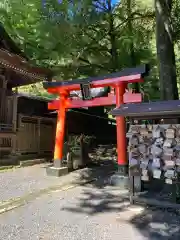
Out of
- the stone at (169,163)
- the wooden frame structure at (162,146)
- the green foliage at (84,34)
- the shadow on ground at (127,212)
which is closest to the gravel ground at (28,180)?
the shadow on ground at (127,212)

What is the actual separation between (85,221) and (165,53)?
602 centimetres

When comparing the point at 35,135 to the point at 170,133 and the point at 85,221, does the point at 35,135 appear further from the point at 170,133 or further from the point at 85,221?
the point at 170,133

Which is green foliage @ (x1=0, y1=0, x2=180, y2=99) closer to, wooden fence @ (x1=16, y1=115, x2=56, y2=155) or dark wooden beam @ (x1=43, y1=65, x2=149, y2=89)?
wooden fence @ (x1=16, y1=115, x2=56, y2=155)

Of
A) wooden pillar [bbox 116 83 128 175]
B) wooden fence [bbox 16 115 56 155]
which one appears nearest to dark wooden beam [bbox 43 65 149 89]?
wooden pillar [bbox 116 83 128 175]

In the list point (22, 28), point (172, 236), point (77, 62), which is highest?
point (22, 28)

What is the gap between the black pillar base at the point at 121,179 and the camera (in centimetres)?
812

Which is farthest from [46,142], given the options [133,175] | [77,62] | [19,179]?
[133,175]

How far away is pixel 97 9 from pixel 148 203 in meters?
11.1

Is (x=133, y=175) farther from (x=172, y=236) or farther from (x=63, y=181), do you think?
(x=63, y=181)

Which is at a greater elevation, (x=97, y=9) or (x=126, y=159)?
(x=97, y=9)

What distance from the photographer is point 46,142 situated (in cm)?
1448

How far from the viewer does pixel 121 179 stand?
27.0ft

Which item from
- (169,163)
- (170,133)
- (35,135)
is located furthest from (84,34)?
(169,163)

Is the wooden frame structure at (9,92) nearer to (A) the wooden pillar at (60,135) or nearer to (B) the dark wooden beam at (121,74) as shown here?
(B) the dark wooden beam at (121,74)
